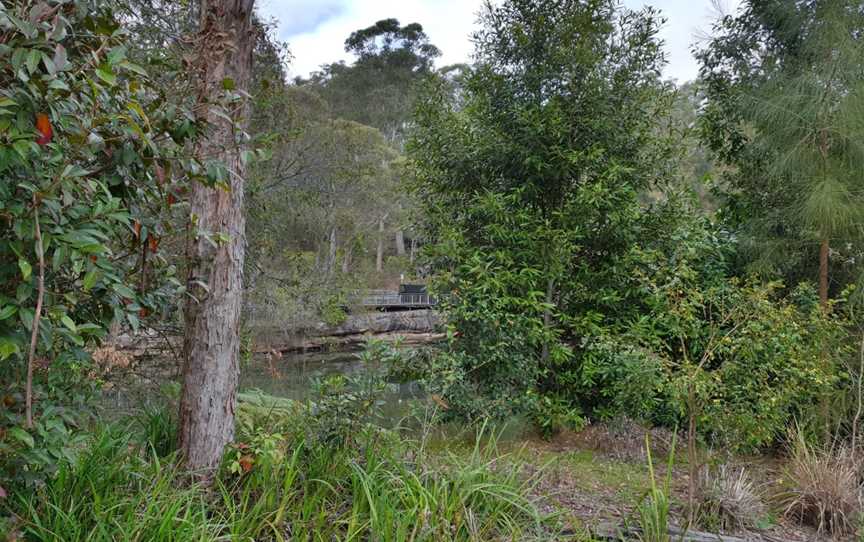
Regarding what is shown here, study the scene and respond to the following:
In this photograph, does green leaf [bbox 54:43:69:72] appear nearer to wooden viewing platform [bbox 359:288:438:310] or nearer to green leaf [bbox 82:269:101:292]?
green leaf [bbox 82:269:101:292]

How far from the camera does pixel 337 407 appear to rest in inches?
97.7

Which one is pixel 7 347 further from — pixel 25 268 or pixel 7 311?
pixel 25 268

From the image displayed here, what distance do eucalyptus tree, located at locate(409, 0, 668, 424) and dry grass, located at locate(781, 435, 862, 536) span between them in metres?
1.95

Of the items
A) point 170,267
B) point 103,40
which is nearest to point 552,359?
point 170,267

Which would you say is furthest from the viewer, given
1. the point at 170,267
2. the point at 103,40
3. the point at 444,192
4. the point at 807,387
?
the point at 444,192

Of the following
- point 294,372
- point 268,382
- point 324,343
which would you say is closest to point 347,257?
point 324,343

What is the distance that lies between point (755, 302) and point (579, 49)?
266cm

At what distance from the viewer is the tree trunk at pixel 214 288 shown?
2490 millimetres

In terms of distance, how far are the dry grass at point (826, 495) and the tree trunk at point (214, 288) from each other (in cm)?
300

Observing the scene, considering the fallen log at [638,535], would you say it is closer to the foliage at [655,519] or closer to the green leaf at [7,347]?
the foliage at [655,519]

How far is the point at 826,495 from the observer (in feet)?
9.71

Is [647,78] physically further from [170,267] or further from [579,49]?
[170,267]

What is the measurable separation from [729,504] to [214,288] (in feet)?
8.99

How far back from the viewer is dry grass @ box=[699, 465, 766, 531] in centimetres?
278
